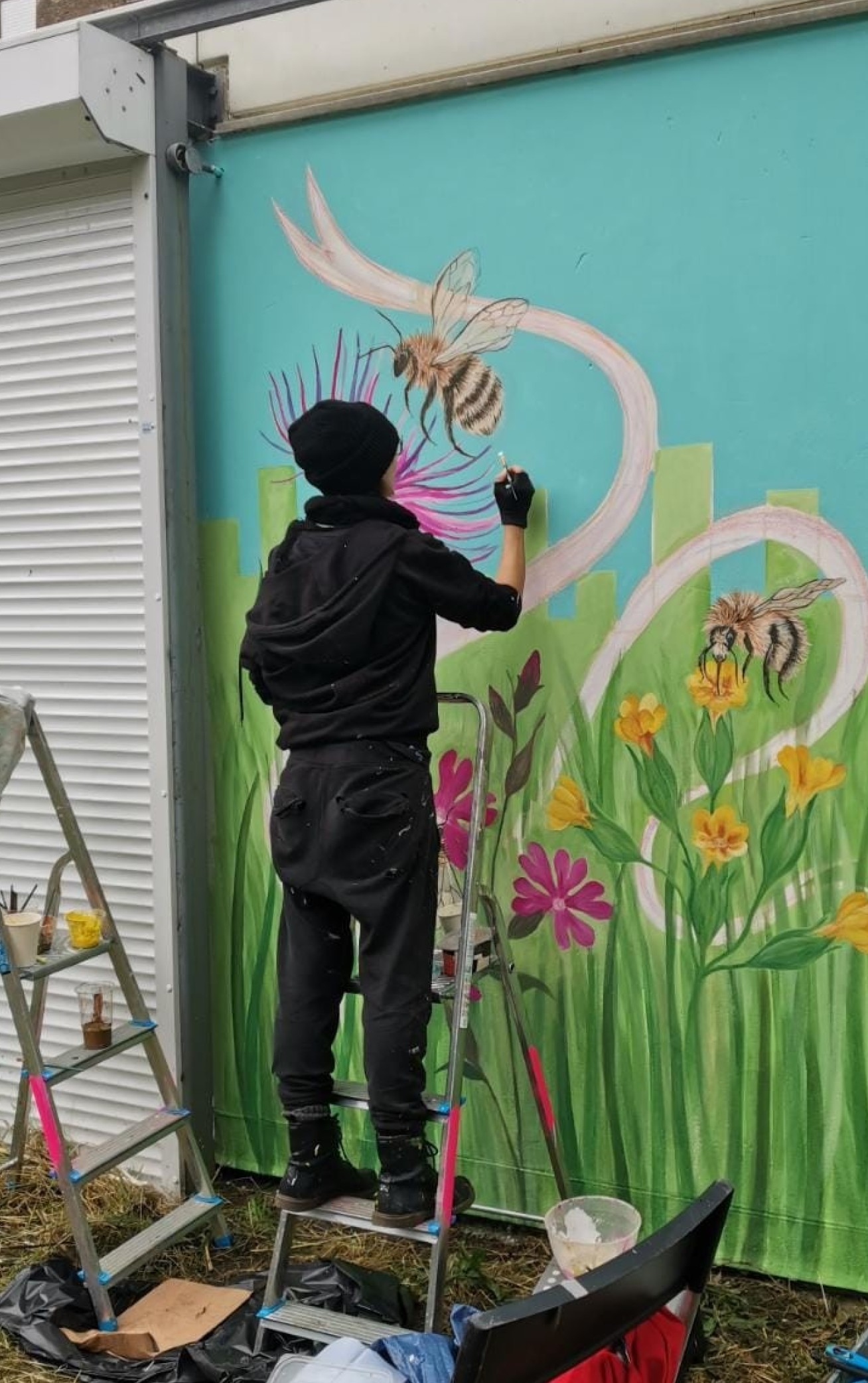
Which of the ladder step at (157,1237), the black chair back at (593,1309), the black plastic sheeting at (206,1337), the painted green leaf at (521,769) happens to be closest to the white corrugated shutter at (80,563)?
the ladder step at (157,1237)

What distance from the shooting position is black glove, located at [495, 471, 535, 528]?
3.38 m

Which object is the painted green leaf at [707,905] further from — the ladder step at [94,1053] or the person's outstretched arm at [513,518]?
the ladder step at [94,1053]

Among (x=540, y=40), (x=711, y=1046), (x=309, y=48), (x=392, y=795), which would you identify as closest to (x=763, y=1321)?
(x=711, y=1046)

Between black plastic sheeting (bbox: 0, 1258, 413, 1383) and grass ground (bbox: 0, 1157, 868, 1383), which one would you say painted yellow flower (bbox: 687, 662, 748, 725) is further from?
black plastic sheeting (bbox: 0, 1258, 413, 1383)

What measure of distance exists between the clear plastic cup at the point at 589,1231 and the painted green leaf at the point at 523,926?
2.28ft

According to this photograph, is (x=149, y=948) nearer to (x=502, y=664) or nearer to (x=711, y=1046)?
(x=502, y=664)

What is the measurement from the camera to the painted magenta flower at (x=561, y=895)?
139 inches

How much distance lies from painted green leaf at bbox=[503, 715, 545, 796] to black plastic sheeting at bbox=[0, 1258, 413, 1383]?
4.20 ft

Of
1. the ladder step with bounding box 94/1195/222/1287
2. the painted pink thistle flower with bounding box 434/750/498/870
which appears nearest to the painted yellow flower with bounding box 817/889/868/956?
the painted pink thistle flower with bounding box 434/750/498/870

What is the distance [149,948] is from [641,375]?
222 cm

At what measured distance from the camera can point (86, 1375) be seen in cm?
317

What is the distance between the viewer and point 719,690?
334 centimetres

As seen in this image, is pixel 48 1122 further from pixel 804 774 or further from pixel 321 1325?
pixel 804 774

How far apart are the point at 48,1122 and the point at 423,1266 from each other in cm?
105
